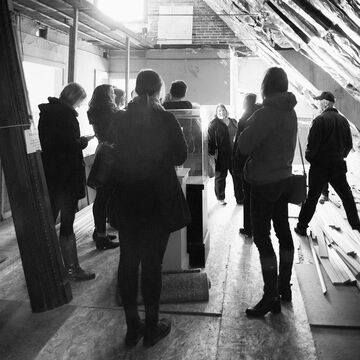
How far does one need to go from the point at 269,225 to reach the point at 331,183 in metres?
1.72

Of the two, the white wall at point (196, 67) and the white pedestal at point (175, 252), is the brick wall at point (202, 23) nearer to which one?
the white wall at point (196, 67)

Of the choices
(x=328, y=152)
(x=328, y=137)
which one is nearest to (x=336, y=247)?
(x=328, y=152)

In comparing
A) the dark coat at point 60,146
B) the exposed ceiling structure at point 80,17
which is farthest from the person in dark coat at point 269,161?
the exposed ceiling structure at point 80,17

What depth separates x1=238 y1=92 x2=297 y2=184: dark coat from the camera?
80.1 inches

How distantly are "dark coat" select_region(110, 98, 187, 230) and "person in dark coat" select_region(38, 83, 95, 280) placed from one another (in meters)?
0.83

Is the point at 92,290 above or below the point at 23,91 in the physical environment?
below

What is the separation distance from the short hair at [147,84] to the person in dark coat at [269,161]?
1.86 ft

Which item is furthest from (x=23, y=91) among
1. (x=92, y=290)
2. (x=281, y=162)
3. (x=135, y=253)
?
(x=281, y=162)

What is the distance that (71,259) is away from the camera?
2.71 meters

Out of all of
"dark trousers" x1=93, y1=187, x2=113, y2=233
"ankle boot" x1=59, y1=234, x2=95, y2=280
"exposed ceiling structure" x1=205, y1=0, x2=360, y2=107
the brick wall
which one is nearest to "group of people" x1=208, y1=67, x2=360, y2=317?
"exposed ceiling structure" x1=205, y1=0, x2=360, y2=107

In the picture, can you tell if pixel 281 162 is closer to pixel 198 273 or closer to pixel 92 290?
pixel 198 273

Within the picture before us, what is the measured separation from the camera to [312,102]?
583cm

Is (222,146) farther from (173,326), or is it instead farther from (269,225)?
(173,326)

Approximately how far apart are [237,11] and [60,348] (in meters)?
4.55
